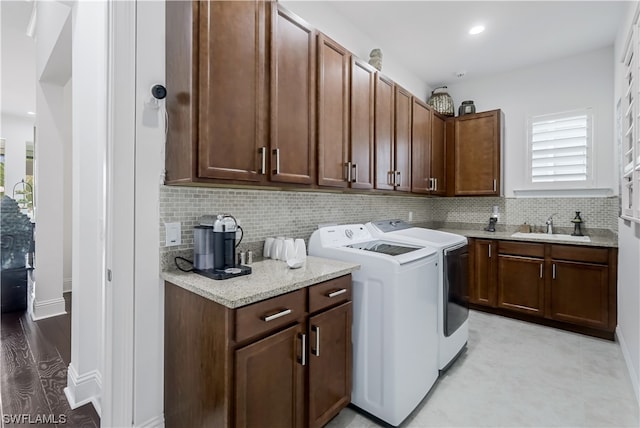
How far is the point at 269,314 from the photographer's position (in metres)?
1.29

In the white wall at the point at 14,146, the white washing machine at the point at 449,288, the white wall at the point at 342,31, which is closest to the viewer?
the white washing machine at the point at 449,288

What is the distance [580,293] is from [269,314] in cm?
306

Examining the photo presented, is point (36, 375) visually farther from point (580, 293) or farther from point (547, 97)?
point (547, 97)

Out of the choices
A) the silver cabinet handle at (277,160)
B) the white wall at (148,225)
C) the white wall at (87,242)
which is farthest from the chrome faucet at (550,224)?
the white wall at (87,242)

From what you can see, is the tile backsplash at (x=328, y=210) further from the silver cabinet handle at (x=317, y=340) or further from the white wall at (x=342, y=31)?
the white wall at (x=342, y=31)

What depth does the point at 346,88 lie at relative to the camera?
2209 mm

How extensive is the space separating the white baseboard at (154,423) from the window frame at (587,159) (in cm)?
408

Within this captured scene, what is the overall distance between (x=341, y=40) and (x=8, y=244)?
4086 millimetres

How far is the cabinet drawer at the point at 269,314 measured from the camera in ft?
3.92

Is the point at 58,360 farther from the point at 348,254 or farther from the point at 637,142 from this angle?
the point at 637,142

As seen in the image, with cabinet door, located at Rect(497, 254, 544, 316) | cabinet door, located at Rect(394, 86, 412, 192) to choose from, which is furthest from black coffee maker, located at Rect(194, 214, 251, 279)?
cabinet door, located at Rect(497, 254, 544, 316)

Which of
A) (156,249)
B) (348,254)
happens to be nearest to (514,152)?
(348,254)

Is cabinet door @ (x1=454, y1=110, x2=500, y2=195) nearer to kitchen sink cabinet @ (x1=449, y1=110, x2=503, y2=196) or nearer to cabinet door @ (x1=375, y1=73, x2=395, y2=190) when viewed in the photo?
kitchen sink cabinet @ (x1=449, y1=110, x2=503, y2=196)

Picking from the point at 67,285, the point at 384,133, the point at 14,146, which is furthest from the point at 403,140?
the point at 14,146
